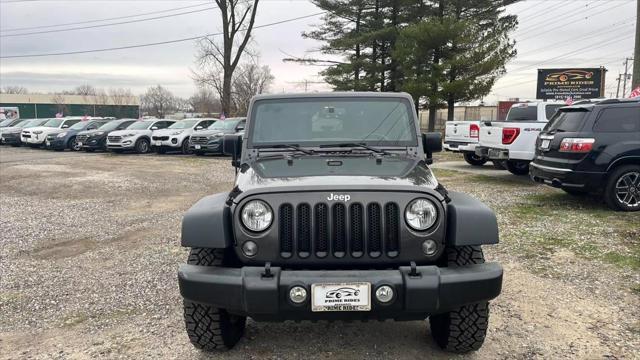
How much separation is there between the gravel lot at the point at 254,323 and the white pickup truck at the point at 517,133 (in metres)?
1.68

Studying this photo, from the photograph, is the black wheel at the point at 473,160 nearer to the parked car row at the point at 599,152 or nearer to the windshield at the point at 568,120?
the windshield at the point at 568,120

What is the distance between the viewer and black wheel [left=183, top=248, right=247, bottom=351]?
10.7 ft

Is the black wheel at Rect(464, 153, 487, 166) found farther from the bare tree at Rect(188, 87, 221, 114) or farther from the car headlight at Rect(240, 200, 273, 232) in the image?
the bare tree at Rect(188, 87, 221, 114)

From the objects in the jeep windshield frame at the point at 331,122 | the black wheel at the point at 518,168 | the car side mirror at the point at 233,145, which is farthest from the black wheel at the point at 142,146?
the jeep windshield frame at the point at 331,122

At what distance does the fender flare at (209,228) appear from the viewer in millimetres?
3059

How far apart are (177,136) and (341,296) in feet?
63.2

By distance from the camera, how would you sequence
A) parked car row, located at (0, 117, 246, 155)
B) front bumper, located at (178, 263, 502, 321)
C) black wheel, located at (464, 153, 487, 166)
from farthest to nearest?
parked car row, located at (0, 117, 246, 155), black wheel, located at (464, 153, 487, 166), front bumper, located at (178, 263, 502, 321)

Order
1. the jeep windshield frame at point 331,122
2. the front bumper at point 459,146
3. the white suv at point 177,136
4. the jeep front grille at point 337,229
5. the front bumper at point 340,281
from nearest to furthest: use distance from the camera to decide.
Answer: the front bumper at point 340,281
the jeep front grille at point 337,229
the jeep windshield frame at point 331,122
the front bumper at point 459,146
the white suv at point 177,136

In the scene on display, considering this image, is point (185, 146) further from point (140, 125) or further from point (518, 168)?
point (518, 168)

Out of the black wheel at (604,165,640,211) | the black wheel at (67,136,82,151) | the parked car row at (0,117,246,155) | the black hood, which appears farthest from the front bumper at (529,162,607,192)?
the black wheel at (67,136,82,151)

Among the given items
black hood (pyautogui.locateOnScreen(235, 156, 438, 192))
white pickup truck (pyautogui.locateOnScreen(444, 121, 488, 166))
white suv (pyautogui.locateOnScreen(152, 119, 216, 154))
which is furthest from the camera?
white suv (pyautogui.locateOnScreen(152, 119, 216, 154))

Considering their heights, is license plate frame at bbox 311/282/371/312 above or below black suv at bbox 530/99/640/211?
below

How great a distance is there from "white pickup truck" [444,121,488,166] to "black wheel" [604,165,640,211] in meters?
5.98

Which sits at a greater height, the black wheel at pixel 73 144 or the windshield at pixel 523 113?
the windshield at pixel 523 113
